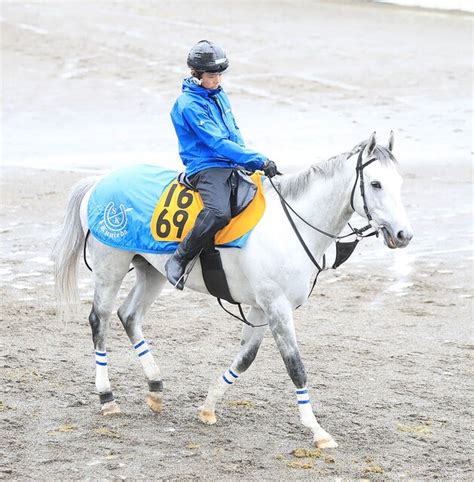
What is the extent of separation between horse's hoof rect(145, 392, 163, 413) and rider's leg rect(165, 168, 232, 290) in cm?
95

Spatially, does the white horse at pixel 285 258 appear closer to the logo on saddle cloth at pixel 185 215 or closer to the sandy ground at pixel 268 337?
the logo on saddle cloth at pixel 185 215

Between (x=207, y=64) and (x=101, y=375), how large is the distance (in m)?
2.43

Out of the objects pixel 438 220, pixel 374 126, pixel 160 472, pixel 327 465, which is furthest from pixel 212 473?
pixel 374 126

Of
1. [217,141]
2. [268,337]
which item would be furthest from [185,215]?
[268,337]

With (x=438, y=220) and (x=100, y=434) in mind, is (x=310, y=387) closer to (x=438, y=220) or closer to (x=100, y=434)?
(x=100, y=434)

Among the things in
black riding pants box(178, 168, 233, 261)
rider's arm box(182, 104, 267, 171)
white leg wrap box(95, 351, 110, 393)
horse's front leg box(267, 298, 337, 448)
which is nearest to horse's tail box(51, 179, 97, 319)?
white leg wrap box(95, 351, 110, 393)

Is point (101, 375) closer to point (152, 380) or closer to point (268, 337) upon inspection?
point (152, 380)

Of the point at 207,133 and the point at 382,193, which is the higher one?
the point at 207,133

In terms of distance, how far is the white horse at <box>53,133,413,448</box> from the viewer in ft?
20.5

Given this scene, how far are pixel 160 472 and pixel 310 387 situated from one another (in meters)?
2.00

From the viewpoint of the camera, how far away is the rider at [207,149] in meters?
6.55

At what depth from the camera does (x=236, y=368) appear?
7027mm

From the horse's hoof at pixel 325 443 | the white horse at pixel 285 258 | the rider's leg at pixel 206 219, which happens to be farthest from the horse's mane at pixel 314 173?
the horse's hoof at pixel 325 443

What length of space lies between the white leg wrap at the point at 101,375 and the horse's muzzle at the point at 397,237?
240 centimetres
